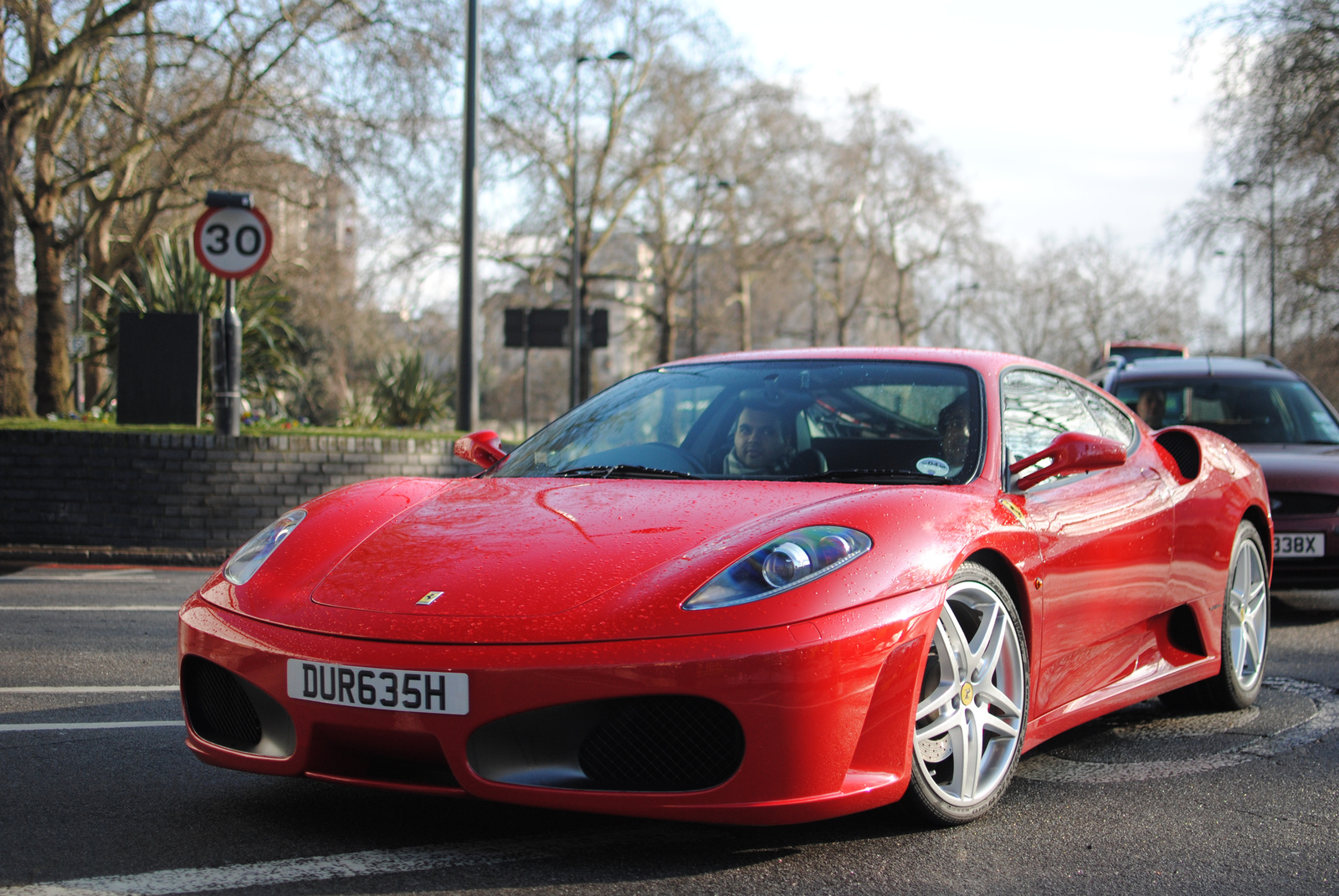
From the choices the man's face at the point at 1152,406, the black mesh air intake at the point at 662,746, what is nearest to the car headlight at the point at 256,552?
the black mesh air intake at the point at 662,746

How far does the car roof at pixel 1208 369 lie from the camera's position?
8789 mm

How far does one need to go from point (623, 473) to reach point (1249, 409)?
615 cm

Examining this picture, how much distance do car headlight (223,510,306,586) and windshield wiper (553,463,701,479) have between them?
0.79 metres

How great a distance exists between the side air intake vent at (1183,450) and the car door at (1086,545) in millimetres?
256

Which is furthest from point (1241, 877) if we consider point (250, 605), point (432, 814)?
point (250, 605)

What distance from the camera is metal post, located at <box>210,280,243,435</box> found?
10242mm

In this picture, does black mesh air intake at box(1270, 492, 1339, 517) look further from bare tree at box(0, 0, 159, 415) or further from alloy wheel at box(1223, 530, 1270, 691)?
bare tree at box(0, 0, 159, 415)

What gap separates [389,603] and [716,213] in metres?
40.4

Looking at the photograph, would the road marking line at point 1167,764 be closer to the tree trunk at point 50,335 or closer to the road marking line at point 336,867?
the road marking line at point 336,867

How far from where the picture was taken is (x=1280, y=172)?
78.2 ft

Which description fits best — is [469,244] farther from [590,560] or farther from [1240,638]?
[590,560]

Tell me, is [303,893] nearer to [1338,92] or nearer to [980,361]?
[980,361]

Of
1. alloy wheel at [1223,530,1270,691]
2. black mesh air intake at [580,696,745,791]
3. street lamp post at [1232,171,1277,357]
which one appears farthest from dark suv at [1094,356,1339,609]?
street lamp post at [1232,171,1277,357]

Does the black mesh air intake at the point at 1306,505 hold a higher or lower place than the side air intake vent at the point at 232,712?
higher
